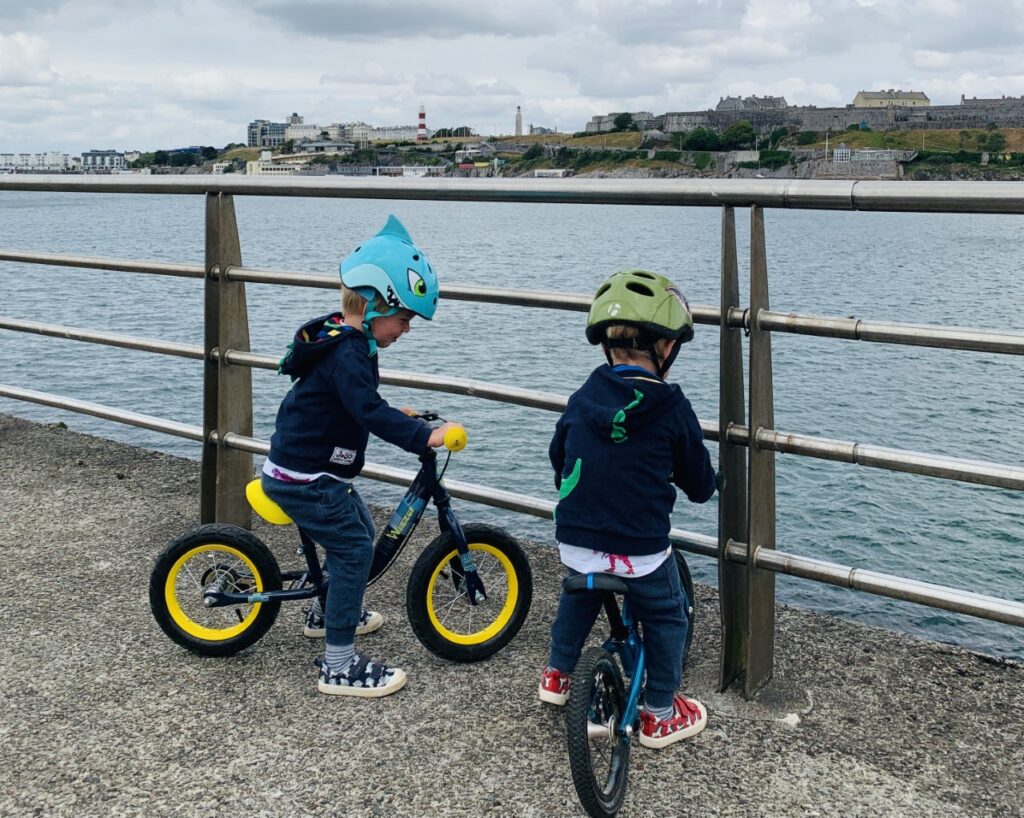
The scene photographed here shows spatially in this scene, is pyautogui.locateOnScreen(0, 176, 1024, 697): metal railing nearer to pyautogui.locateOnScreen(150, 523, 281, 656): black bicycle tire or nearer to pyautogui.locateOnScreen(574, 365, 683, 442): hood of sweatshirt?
pyautogui.locateOnScreen(574, 365, 683, 442): hood of sweatshirt

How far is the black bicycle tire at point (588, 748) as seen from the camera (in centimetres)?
257

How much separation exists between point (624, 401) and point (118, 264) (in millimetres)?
2779

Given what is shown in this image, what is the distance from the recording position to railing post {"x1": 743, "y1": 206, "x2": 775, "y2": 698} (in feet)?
10.3

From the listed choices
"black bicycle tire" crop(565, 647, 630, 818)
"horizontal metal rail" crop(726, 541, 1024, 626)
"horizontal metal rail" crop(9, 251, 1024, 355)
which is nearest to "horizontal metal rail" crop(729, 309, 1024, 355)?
"horizontal metal rail" crop(9, 251, 1024, 355)

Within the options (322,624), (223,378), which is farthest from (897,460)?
(223,378)

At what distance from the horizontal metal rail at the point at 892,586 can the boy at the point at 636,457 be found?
35 centimetres

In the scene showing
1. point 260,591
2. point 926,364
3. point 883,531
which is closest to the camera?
point 260,591

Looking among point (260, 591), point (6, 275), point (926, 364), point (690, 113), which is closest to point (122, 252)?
point (6, 275)

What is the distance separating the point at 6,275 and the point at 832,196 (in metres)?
35.3

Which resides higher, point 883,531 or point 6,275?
point 6,275

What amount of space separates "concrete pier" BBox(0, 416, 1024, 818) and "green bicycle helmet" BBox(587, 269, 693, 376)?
1.07 metres

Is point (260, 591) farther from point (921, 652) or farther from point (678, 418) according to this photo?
point (921, 652)

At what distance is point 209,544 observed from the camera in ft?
11.6

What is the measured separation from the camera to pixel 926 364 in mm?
23469
